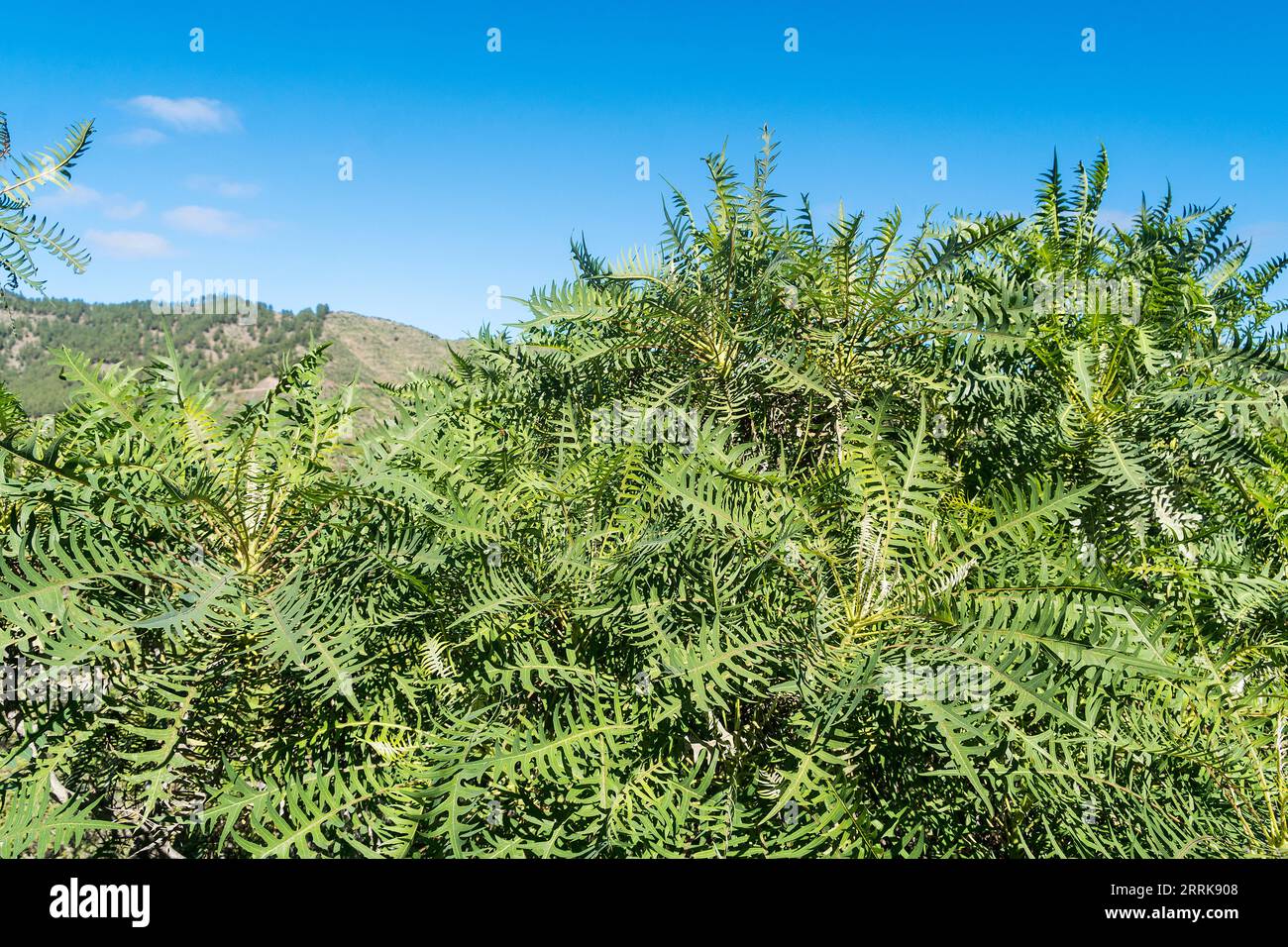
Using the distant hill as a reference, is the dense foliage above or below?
below

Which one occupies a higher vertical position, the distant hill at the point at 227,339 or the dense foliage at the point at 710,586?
the distant hill at the point at 227,339

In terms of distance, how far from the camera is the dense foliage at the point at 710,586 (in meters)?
1.03

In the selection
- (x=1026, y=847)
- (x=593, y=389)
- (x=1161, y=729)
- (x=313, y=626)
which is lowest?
(x=1026, y=847)

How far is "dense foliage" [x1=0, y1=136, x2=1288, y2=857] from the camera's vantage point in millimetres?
1028

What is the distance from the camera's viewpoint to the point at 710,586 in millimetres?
1151

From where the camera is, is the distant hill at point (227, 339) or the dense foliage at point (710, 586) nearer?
the dense foliage at point (710, 586)

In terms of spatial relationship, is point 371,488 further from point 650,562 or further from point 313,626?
point 650,562

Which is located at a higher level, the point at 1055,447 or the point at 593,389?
the point at 593,389

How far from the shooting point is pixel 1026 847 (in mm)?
1080

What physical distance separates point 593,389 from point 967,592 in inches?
36.2
